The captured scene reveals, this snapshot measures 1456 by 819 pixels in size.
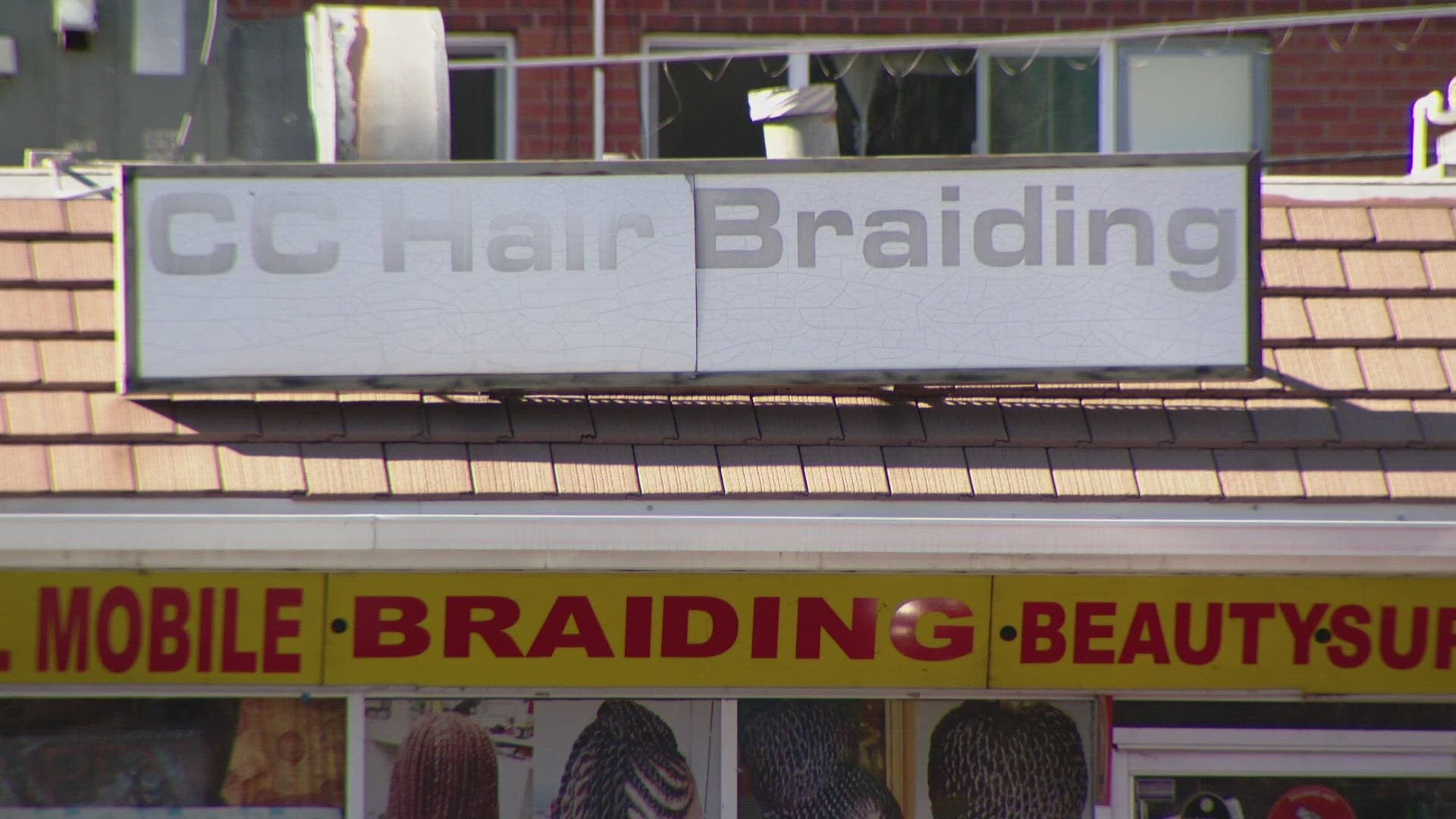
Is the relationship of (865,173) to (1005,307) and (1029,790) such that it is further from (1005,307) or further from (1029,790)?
(1029,790)

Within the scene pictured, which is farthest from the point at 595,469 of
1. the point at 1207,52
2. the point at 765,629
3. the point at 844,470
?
the point at 1207,52

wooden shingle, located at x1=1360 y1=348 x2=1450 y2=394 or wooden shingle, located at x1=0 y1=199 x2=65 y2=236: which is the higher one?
wooden shingle, located at x1=0 y1=199 x2=65 y2=236

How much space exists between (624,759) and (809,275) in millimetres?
1997

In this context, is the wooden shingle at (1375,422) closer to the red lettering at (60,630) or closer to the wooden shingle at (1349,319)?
the wooden shingle at (1349,319)

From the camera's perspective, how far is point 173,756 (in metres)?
5.33

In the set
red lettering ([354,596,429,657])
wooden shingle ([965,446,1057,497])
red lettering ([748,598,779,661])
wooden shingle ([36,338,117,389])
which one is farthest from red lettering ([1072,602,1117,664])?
wooden shingle ([36,338,117,389])

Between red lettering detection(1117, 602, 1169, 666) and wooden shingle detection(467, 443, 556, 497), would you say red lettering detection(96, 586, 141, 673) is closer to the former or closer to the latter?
wooden shingle detection(467, 443, 556, 497)

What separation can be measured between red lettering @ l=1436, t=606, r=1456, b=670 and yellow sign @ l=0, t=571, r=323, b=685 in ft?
13.3

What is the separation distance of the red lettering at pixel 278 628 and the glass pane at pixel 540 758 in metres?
0.37

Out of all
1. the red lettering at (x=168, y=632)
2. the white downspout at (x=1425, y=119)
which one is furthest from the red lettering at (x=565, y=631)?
the white downspout at (x=1425, y=119)

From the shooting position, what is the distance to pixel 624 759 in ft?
17.8

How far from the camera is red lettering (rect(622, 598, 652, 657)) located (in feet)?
17.0

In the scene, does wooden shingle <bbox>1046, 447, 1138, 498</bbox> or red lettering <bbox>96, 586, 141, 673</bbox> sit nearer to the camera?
wooden shingle <bbox>1046, 447, 1138, 498</bbox>

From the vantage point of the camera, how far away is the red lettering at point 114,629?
504cm
